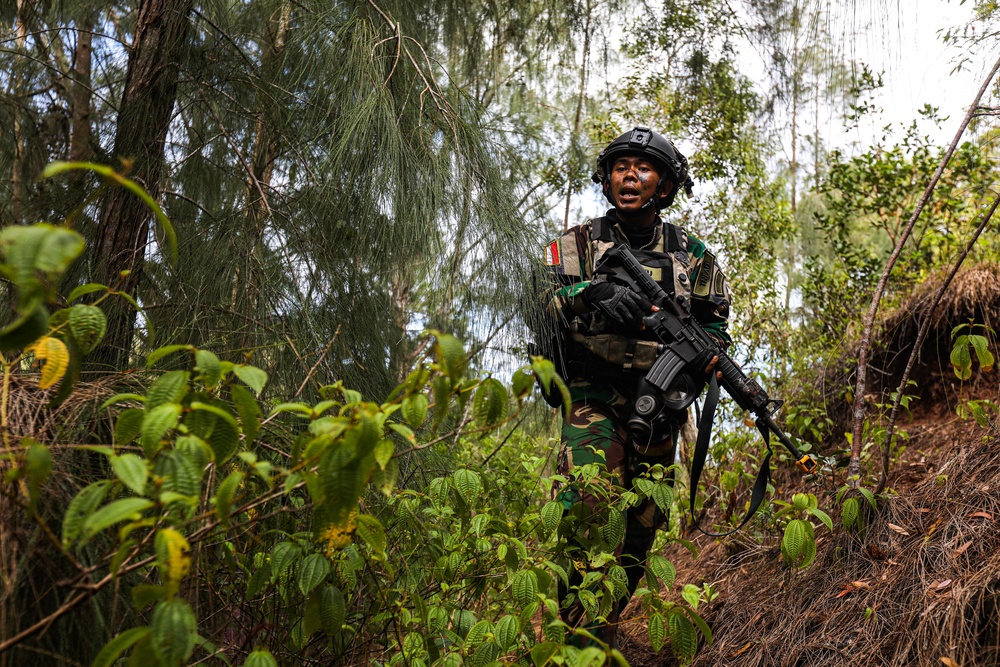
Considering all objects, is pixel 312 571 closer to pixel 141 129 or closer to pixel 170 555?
pixel 170 555

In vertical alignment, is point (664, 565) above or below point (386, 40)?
below

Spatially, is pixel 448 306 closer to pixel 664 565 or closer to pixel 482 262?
pixel 482 262

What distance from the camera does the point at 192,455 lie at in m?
1.28

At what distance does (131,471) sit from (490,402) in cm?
64

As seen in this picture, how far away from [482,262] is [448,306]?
0.53 ft

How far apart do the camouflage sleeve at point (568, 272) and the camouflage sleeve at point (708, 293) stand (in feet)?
1.38

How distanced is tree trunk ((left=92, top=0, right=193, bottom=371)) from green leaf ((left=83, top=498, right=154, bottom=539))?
1343 mm

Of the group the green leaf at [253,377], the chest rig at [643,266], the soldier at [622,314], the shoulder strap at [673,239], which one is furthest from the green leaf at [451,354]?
the shoulder strap at [673,239]

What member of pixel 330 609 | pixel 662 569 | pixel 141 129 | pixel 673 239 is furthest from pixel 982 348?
pixel 141 129

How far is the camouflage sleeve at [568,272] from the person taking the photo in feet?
8.64

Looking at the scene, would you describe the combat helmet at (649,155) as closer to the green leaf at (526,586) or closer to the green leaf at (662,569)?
the green leaf at (662,569)

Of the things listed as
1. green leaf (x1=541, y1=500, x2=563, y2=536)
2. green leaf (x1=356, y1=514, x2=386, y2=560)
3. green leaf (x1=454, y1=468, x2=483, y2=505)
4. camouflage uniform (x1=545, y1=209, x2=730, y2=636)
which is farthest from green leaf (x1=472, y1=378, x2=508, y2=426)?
camouflage uniform (x1=545, y1=209, x2=730, y2=636)

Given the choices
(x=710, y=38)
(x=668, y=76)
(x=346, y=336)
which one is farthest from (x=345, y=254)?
(x=668, y=76)

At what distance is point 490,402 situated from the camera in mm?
1581
